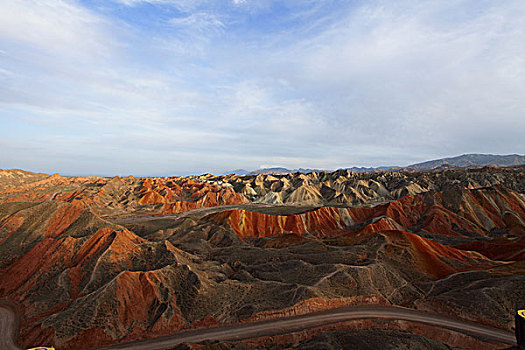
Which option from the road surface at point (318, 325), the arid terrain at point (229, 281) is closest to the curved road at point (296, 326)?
the road surface at point (318, 325)

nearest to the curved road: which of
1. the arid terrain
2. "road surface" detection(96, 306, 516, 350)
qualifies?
"road surface" detection(96, 306, 516, 350)

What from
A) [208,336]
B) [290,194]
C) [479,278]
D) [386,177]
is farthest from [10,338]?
[386,177]

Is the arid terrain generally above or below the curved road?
above

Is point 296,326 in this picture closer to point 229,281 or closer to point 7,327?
point 229,281

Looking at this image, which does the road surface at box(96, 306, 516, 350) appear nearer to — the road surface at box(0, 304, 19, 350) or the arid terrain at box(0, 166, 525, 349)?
the arid terrain at box(0, 166, 525, 349)

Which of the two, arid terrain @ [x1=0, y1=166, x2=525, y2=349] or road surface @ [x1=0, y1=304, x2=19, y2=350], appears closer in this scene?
road surface @ [x1=0, y1=304, x2=19, y2=350]
